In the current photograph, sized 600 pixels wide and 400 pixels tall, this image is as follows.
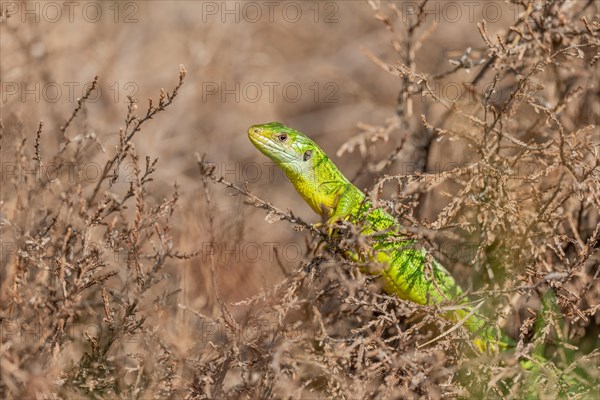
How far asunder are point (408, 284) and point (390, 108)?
4753 mm

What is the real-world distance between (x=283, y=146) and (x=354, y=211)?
0.74 meters

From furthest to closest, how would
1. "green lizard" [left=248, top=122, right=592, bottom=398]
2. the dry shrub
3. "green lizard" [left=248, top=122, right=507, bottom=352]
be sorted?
1. "green lizard" [left=248, top=122, right=507, bottom=352]
2. "green lizard" [left=248, top=122, right=592, bottom=398]
3. the dry shrub

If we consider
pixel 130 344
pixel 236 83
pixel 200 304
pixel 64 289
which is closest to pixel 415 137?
pixel 200 304

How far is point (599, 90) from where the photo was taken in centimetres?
590

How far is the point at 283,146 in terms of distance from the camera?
5254 millimetres

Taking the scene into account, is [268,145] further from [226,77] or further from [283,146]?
[226,77]

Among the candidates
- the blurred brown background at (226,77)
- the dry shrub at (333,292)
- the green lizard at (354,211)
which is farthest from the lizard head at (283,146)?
the blurred brown background at (226,77)

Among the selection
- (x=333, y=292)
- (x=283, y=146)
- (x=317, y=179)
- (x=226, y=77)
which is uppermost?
(x=226, y=77)

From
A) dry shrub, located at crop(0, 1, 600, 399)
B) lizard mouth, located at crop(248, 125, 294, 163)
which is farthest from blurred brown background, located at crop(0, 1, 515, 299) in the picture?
dry shrub, located at crop(0, 1, 600, 399)

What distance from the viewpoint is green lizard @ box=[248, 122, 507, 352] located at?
15.9ft

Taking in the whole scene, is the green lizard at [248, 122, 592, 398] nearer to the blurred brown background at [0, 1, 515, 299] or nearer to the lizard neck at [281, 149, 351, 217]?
the lizard neck at [281, 149, 351, 217]

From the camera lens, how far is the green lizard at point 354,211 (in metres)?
4.83

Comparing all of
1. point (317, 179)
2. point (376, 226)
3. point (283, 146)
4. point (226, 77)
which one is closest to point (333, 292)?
point (376, 226)

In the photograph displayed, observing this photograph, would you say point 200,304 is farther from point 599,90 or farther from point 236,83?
point 236,83
